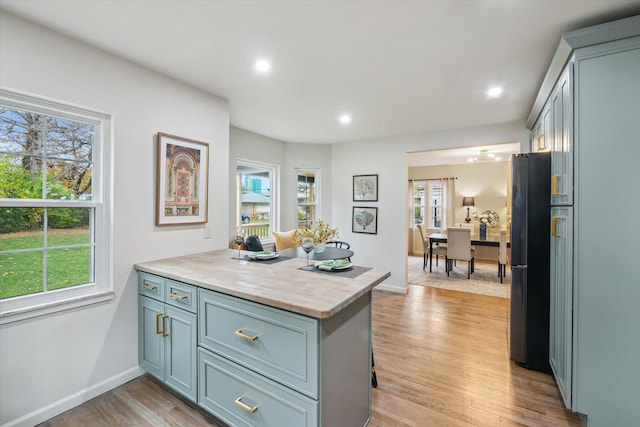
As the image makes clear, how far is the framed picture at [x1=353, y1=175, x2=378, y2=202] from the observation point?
5.06 metres

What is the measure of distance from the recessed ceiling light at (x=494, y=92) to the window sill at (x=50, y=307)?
3883 millimetres

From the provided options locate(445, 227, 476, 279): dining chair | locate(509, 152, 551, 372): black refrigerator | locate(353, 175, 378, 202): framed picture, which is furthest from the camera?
locate(445, 227, 476, 279): dining chair

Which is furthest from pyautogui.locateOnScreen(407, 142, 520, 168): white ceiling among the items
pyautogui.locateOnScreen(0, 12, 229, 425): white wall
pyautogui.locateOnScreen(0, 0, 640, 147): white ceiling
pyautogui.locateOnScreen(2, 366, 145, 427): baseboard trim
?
pyautogui.locateOnScreen(2, 366, 145, 427): baseboard trim

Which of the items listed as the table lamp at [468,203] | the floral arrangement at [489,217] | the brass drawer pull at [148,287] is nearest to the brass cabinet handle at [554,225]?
the brass drawer pull at [148,287]

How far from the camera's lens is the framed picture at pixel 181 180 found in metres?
2.50

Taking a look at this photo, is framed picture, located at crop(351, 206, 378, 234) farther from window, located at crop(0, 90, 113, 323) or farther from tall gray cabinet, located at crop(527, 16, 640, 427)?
window, located at crop(0, 90, 113, 323)

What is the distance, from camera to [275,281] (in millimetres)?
1764

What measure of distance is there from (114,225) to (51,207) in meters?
0.38

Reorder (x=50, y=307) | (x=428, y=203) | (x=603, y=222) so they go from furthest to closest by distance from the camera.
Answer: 1. (x=428, y=203)
2. (x=50, y=307)
3. (x=603, y=222)

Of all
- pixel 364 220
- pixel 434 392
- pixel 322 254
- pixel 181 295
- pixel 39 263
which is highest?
pixel 364 220

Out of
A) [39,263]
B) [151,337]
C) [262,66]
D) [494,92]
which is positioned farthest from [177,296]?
[494,92]

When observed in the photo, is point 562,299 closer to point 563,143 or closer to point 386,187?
point 563,143

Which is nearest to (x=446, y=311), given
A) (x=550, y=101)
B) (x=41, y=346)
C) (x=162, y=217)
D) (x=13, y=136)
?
(x=550, y=101)

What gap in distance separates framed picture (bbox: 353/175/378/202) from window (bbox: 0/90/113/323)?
3846mm
